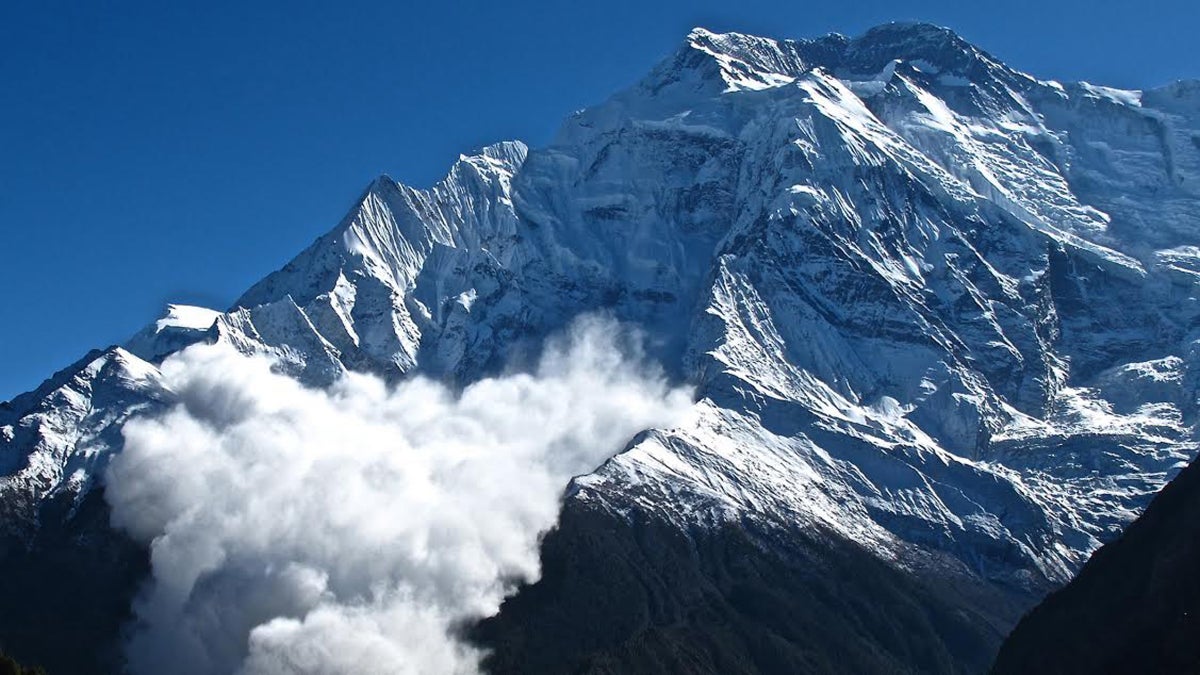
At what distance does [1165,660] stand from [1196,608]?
701cm

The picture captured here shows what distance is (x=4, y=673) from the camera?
647 ft

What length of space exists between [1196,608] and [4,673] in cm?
12463

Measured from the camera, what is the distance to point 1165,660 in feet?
646

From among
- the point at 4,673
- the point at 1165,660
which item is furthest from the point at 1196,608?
the point at 4,673

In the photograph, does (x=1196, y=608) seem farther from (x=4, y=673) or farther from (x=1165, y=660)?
(x=4, y=673)

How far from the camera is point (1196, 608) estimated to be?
200 meters

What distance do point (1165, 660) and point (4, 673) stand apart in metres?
120
